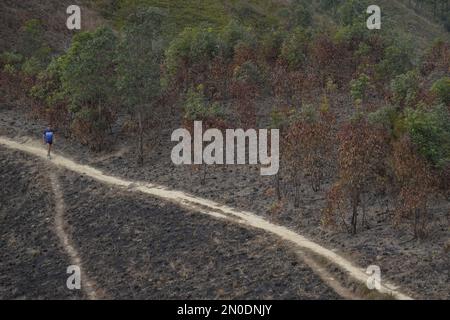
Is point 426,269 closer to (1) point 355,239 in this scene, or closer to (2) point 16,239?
(1) point 355,239

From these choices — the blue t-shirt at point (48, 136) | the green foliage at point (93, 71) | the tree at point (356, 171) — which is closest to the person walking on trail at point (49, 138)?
the blue t-shirt at point (48, 136)

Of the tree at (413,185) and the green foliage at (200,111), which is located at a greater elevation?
the green foliage at (200,111)

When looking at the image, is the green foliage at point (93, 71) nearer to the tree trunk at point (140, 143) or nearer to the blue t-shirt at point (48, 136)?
the tree trunk at point (140, 143)

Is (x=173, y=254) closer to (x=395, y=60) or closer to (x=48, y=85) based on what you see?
(x=48, y=85)

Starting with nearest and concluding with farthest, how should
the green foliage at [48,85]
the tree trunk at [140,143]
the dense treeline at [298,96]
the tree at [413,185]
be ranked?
1. the tree at [413,185]
2. the dense treeline at [298,96]
3. the tree trunk at [140,143]
4. the green foliage at [48,85]

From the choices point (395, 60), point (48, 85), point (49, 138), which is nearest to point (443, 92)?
point (395, 60)
